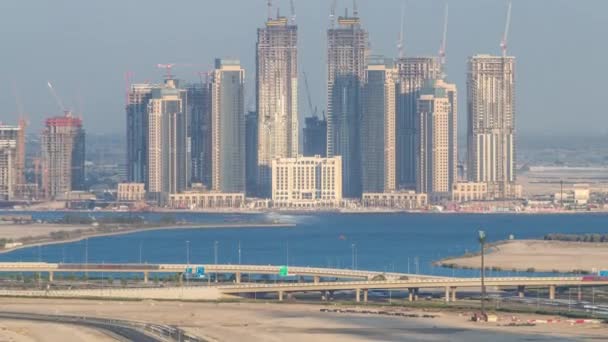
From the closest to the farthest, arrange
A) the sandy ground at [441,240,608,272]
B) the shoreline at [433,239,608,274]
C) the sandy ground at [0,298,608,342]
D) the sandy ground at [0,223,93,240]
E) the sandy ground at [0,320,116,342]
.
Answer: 1. the sandy ground at [0,320,116,342]
2. the sandy ground at [0,298,608,342]
3. the shoreline at [433,239,608,274]
4. the sandy ground at [441,240,608,272]
5. the sandy ground at [0,223,93,240]

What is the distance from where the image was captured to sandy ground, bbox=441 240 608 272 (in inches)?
4402

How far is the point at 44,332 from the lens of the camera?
217ft

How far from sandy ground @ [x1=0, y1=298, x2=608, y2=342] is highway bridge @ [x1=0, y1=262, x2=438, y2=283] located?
1523 cm

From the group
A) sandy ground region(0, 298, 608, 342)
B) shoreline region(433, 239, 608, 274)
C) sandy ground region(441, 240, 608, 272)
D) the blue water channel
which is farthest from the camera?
the blue water channel

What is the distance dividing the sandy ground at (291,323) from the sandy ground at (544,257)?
Answer: 108ft

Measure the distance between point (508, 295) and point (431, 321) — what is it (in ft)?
52.8

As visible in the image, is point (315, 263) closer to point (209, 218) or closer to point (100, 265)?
point (100, 265)

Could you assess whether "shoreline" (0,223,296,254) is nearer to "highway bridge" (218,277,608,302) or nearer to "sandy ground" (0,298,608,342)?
"highway bridge" (218,277,608,302)

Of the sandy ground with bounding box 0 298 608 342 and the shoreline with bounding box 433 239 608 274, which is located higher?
the shoreline with bounding box 433 239 608 274

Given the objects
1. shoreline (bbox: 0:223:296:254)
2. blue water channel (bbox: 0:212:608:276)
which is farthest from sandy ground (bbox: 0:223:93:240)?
blue water channel (bbox: 0:212:608:276)

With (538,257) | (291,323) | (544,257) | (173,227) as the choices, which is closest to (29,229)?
(173,227)

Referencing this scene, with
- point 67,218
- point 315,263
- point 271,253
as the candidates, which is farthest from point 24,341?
point 67,218

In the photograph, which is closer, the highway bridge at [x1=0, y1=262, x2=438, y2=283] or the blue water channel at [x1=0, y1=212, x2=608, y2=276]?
the highway bridge at [x1=0, y1=262, x2=438, y2=283]

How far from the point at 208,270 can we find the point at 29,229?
64657mm
